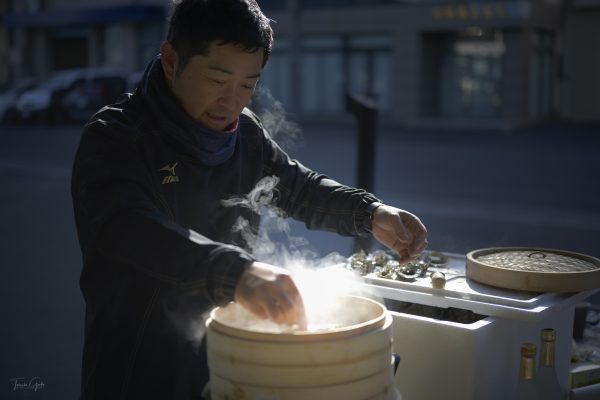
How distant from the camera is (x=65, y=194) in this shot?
1087 cm

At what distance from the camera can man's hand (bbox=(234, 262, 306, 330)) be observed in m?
1.42

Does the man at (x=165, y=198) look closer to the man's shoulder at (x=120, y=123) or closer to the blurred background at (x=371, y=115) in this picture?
the man's shoulder at (x=120, y=123)

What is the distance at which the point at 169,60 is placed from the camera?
1.93 m

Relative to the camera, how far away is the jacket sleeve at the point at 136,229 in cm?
150

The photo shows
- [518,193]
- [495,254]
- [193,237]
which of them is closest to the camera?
[193,237]

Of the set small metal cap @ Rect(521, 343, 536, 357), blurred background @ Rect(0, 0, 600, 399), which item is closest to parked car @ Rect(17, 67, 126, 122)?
blurred background @ Rect(0, 0, 600, 399)

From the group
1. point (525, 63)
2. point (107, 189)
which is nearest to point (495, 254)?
point (107, 189)

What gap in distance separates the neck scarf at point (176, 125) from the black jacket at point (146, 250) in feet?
0.07

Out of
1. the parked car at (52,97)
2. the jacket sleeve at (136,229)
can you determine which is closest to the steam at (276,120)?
the jacket sleeve at (136,229)

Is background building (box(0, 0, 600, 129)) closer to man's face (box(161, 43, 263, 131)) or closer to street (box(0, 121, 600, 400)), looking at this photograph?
street (box(0, 121, 600, 400))

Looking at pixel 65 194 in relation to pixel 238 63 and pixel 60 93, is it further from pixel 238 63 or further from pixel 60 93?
pixel 60 93

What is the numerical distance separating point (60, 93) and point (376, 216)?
2224 centimetres

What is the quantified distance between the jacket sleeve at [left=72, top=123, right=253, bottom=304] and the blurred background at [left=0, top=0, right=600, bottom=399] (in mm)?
1396

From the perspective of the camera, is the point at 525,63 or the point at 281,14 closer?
the point at 525,63
